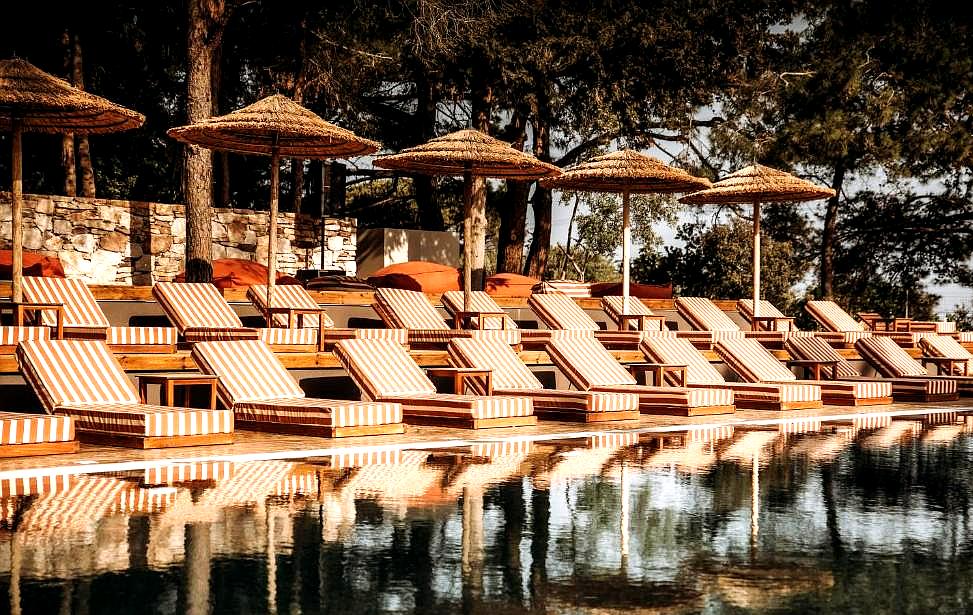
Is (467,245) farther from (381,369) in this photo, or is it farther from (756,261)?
(756,261)

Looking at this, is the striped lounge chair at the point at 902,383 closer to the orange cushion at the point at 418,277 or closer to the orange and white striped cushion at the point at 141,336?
the orange cushion at the point at 418,277

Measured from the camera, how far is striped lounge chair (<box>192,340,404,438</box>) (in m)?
10.0

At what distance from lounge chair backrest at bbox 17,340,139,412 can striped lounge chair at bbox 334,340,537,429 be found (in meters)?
2.15

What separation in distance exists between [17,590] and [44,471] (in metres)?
3.49

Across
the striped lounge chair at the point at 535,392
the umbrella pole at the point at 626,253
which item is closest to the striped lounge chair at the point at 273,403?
the striped lounge chair at the point at 535,392

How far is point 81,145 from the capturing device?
64.5ft

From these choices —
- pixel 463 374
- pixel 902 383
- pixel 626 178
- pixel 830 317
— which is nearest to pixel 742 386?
pixel 902 383

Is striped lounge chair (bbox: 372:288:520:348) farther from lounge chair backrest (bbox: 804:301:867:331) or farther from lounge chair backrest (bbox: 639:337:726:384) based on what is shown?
lounge chair backrest (bbox: 804:301:867:331)

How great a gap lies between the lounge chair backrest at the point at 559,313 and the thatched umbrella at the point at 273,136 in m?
3.24

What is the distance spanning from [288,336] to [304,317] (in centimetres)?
129

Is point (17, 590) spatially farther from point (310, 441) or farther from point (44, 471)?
point (310, 441)

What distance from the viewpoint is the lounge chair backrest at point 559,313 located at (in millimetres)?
16016

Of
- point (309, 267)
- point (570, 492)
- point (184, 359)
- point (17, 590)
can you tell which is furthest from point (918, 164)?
point (17, 590)

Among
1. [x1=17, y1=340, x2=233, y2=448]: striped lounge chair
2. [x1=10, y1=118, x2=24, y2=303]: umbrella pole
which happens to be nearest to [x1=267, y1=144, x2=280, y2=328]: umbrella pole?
[x1=10, y1=118, x2=24, y2=303]: umbrella pole
